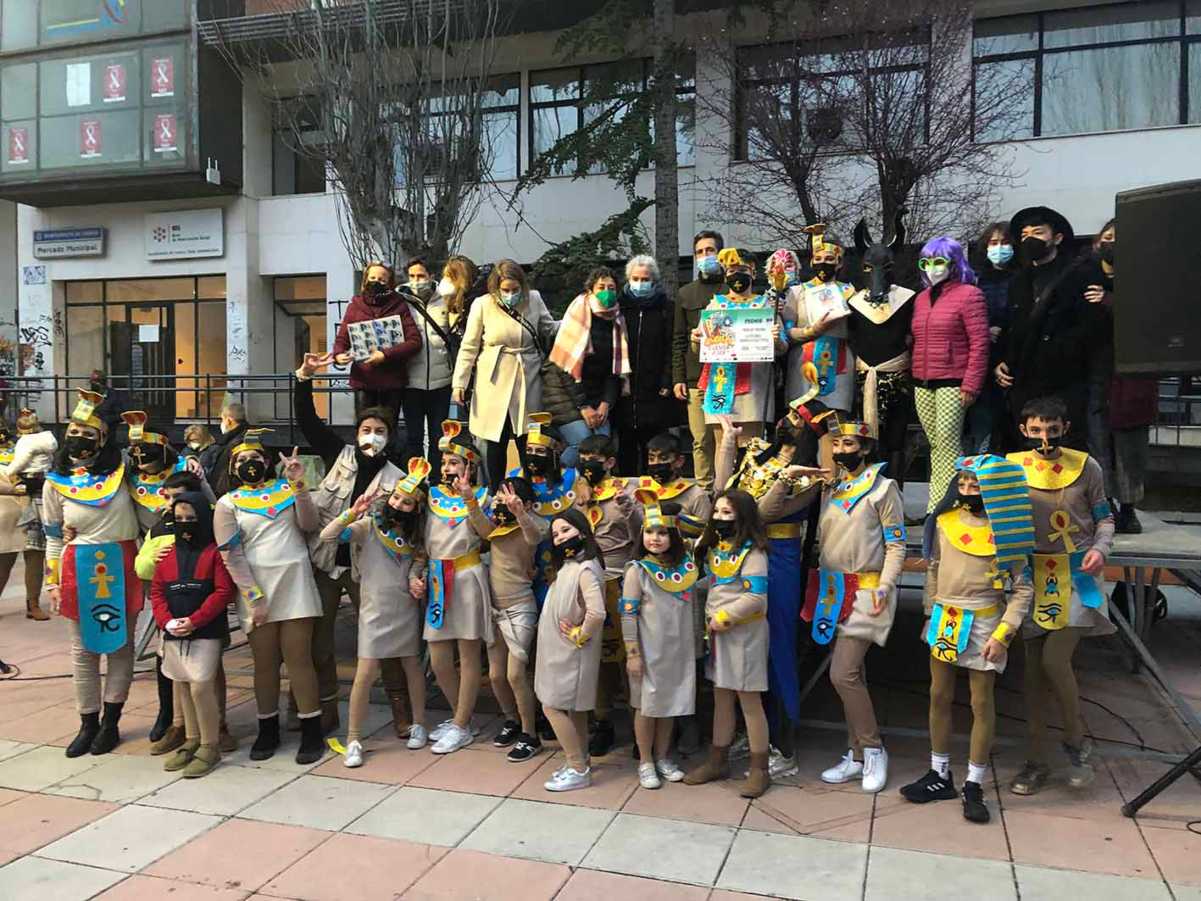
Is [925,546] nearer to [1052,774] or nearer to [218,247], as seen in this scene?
[1052,774]

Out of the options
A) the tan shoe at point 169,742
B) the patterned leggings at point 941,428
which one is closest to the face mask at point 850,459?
the patterned leggings at point 941,428

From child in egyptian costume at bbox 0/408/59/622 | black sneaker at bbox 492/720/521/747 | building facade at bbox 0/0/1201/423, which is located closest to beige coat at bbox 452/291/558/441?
black sneaker at bbox 492/720/521/747

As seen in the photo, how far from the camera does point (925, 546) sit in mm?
5113

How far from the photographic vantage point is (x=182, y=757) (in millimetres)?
5699

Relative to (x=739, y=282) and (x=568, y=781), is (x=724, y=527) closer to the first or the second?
(x=568, y=781)

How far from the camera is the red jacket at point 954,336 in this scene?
5.76 m

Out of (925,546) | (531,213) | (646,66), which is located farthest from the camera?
(531,213)

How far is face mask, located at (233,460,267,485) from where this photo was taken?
5.62 meters

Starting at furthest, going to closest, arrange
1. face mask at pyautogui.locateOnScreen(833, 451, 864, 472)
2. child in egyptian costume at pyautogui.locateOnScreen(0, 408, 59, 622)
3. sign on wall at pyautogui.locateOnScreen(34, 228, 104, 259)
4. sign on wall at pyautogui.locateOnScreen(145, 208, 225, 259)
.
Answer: sign on wall at pyautogui.locateOnScreen(34, 228, 104, 259), sign on wall at pyautogui.locateOnScreen(145, 208, 225, 259), child in egyptian costume at pyautogui.locateOnScreen(0, 408, 59, 622), face mask at pyautogui.locateOnScreen(833, 451, 864, 472)

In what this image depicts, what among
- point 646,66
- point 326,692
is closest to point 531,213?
point 646,66

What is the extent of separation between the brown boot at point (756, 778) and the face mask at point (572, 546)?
1.49 meters

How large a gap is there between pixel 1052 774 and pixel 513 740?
322cm

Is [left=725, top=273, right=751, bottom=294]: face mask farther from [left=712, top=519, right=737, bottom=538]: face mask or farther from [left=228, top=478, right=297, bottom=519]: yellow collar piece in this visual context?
[left=228, top=478, right=297, bottom=519]: yellow collar piece

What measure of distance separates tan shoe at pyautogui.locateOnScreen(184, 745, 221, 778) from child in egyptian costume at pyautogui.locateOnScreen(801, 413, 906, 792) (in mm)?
3660
